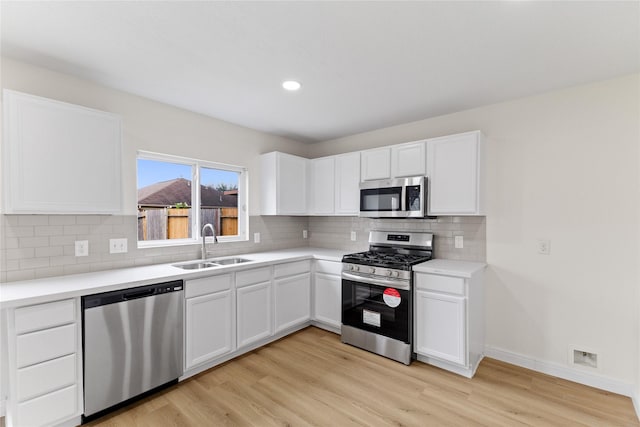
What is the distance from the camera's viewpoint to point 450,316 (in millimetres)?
2648

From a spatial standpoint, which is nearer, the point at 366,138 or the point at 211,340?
the point at 211,340

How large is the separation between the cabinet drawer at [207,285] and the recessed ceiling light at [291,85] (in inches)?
70.2

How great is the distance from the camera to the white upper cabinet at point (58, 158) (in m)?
1.95

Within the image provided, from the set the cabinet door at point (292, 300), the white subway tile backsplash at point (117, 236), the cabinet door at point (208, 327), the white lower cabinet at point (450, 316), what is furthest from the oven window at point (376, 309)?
the cabinet door at point (208, 327)

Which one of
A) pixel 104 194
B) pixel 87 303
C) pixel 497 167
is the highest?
pixel 497 167

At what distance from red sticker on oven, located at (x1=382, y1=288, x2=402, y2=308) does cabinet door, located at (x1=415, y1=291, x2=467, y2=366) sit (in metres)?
0.18

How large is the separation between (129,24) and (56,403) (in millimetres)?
2354

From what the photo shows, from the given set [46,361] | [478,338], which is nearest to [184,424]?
[46,361]

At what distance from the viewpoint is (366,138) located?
13.2ft

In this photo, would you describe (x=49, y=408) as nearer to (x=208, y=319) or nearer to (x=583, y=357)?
(x=208, y=319)

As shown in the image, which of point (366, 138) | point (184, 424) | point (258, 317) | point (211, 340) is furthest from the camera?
point (366, 138)

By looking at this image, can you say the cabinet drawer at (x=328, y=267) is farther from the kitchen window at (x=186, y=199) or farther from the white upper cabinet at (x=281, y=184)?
the kitchen window at (x=186, y=199)

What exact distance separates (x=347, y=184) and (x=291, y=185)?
0.75 m

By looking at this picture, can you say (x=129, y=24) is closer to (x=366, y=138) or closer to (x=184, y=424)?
(x=184, y=424)
